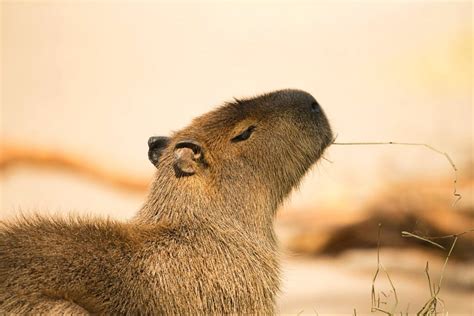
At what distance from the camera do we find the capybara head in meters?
4.53

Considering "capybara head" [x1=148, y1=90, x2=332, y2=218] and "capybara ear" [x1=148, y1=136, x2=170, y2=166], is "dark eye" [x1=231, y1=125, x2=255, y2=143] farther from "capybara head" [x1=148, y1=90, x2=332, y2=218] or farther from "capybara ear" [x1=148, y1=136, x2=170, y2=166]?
"capybara ear" [x1=148, y1=136, x2=170, y2=166]

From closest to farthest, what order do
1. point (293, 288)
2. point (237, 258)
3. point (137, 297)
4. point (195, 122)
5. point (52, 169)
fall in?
point (137, 297) < point (237, 258) < point (195, 122) < point (293, 288) < point (52, 169)

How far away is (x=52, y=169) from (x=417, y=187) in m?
3.62

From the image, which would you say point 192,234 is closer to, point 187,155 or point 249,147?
point 187,155

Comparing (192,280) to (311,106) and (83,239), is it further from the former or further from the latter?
(311,106)

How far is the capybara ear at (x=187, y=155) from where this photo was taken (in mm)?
4449

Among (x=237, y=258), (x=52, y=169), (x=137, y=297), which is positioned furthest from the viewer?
(x=52, y=169)

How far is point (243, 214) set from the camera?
456 cm

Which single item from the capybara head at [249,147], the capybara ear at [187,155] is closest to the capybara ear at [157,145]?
the capybara head at [249,147]

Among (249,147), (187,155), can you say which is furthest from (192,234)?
(249,147)

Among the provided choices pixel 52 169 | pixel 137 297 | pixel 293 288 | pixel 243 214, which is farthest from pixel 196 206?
pixel 52 169

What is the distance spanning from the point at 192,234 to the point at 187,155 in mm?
→ 388

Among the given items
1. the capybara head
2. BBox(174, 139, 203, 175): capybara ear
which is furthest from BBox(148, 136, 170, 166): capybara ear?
BBox(174, 139, 203, 175): capybara ear

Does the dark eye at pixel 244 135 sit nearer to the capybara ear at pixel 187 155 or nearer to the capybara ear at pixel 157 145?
the capybara ear at pixel 187 155
